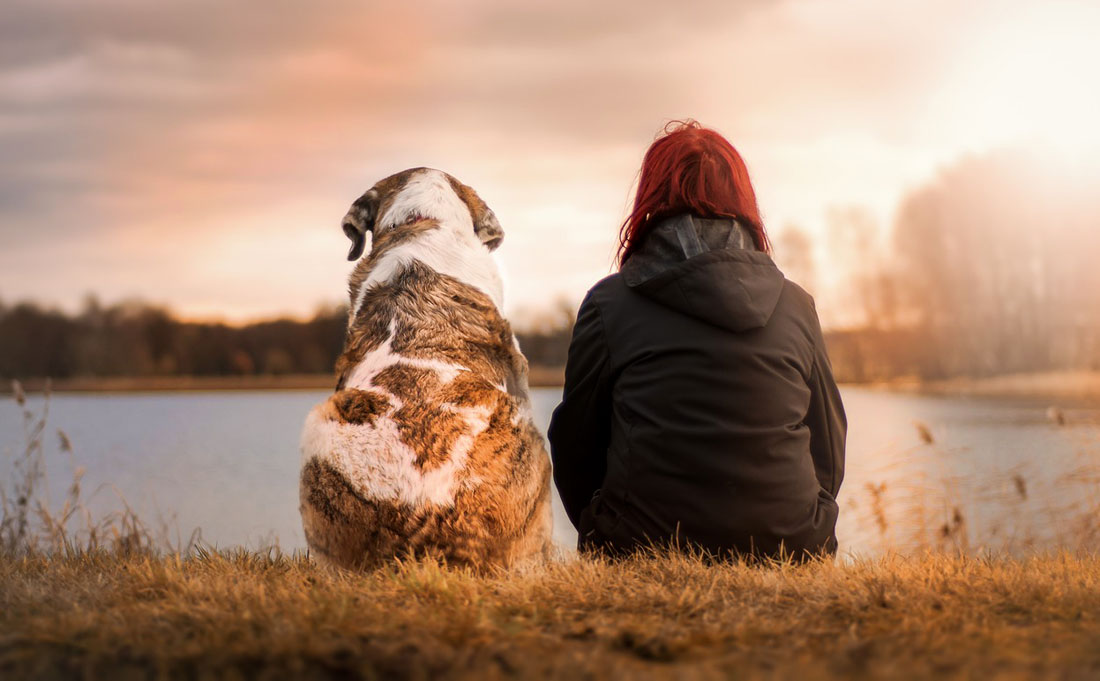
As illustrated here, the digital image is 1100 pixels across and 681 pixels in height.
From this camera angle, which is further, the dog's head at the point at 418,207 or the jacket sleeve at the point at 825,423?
the dog's head at the point at 418,207

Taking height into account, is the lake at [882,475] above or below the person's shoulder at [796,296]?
below

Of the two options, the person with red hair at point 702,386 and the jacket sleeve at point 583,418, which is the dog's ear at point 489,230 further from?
the jacket sleeve at point 583,418

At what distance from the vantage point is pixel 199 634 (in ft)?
9.36

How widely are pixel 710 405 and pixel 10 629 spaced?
2.80 m

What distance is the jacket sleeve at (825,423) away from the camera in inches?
165

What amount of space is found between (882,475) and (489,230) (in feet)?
20.8

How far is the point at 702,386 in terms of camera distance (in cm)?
380

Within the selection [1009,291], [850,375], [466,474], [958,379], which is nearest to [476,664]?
[466,474]

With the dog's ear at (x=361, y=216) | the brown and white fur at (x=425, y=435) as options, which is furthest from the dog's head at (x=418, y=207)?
the brown and white fur at (x=425, y=435)

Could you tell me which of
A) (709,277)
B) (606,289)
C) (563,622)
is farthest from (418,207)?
(563,622)

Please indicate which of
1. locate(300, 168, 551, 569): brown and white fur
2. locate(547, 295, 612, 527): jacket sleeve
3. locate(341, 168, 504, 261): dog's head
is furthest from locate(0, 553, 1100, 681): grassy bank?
locate(341, 168, 504, 261): dog's head

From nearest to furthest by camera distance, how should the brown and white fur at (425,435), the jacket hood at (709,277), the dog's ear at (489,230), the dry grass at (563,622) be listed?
1. the dry grass at (563,622)
2. the brown and white fur at (425,435)
3. the jacket hood at (709,277)
4. the dog's ear at (489,230)

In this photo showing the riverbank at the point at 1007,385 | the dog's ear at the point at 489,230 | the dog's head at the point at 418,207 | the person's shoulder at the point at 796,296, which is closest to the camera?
the person's shoulder at the point at 796,296

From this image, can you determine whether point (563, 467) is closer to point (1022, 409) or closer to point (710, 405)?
point (710, 405)
